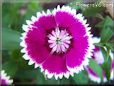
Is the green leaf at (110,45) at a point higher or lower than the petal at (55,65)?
higher

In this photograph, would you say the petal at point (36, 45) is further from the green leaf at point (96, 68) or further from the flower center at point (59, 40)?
the green leaf at point (96, 68)

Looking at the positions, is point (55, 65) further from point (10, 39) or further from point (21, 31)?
point (10, 39)

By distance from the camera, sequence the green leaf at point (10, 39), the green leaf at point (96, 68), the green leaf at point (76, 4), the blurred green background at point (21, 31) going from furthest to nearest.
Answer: the green leaf at point (96, 68) < the green leaf at point (10, 39) < the blurred green background at point (21, 31) < the green leaf at point (76, 4)

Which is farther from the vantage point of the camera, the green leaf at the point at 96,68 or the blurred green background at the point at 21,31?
the green leaf at the point at 96,68

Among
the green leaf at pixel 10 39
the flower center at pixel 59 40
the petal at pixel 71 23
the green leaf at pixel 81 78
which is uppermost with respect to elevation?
the green leaf at pixel 10 39

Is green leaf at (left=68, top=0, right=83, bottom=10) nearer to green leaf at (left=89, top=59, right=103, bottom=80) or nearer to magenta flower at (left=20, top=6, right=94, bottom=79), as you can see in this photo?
magenta flower at (left=20, top=6, right=94, bottom=79)

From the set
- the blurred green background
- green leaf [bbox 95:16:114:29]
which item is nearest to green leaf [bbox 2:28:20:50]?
the blurred green background

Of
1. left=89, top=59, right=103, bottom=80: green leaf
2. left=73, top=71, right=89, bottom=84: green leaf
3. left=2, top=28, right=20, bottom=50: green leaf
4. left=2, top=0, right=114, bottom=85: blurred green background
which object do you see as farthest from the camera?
left=73, top=71, right=89, bottom=84: green leaf

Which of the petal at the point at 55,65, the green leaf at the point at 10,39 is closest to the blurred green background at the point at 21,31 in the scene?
the green leaf at the point at 10,39

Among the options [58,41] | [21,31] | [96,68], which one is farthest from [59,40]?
[96,68]
